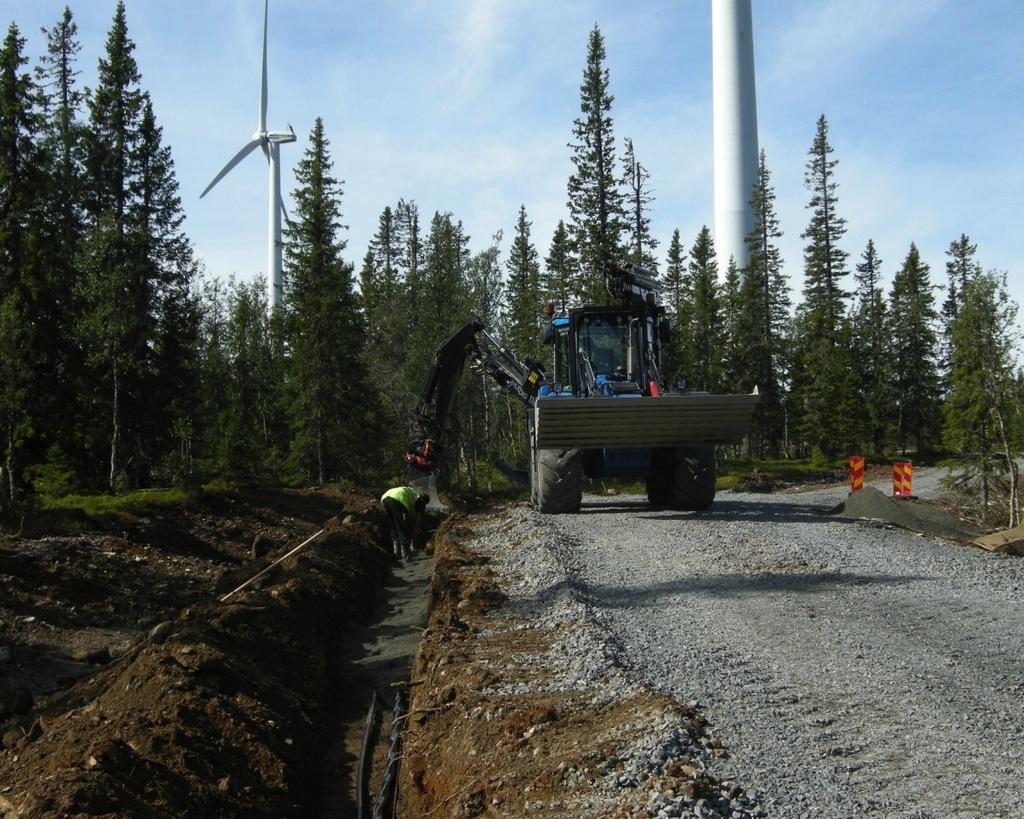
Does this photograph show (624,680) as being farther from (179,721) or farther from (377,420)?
(377,420)

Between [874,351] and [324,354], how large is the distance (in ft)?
152

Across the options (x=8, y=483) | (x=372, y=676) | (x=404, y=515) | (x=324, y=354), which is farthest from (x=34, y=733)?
(x=324, y=354)

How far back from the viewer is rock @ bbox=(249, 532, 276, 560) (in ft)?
65.0

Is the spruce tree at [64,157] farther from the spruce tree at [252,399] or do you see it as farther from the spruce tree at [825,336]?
the spruce tree at [825,336]

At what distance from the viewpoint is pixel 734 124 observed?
69.5 metres

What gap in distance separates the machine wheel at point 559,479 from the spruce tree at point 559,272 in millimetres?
32029

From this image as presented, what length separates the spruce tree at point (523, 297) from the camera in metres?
56.1

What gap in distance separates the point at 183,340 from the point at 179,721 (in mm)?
32019

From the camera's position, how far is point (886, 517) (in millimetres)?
20719

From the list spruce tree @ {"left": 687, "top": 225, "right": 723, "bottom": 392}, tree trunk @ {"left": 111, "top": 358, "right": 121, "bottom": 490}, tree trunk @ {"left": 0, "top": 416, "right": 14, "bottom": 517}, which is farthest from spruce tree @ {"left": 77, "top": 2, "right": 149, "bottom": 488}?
spruce tree @ {"left": 687, "top": 225, "right": 723, "bottom": 392}

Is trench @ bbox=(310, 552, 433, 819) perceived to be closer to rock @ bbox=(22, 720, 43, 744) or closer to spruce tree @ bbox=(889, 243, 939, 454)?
rock @ bbox=(22, 720, 43, 744)

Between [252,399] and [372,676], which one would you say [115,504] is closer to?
[372,676]

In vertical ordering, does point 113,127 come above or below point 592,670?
above

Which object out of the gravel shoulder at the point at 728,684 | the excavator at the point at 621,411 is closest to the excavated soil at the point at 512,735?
the gravel shoulder at the point at 728,684
